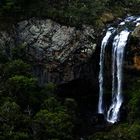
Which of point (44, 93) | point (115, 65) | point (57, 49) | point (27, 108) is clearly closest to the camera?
point (27, 108)

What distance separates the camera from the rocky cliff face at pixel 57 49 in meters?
42.0

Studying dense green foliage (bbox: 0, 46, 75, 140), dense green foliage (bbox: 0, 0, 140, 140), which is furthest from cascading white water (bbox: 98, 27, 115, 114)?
dense green foliage (bbox: 0, 46, 75, 140)

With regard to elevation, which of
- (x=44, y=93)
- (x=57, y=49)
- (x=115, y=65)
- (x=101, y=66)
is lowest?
(x=44, y=93)

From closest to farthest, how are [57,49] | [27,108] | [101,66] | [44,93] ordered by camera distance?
1. [27,108]
2. [44,93]
3. [57,49]
4. [101,66]

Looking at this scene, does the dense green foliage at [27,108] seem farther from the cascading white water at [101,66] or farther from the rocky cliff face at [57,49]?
the cascading white water at [101,66]

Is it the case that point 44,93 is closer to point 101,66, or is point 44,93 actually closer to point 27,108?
point 27,108

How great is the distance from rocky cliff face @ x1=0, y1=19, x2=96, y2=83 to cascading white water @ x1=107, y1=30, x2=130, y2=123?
1848mm

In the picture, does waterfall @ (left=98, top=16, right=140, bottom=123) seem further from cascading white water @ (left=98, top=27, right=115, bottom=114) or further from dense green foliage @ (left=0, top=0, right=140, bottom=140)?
dense green foliage @ (left=0, top=0, right=140, bottom=140)

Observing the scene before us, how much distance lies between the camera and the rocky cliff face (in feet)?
138

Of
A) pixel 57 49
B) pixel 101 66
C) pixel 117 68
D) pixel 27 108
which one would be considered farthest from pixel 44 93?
pixel 117 68

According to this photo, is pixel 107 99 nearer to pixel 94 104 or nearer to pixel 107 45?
pixel 94 104

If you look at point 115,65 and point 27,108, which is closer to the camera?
point 27,108

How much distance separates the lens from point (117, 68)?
4212 centimetres

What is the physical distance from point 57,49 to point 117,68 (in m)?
4.97
